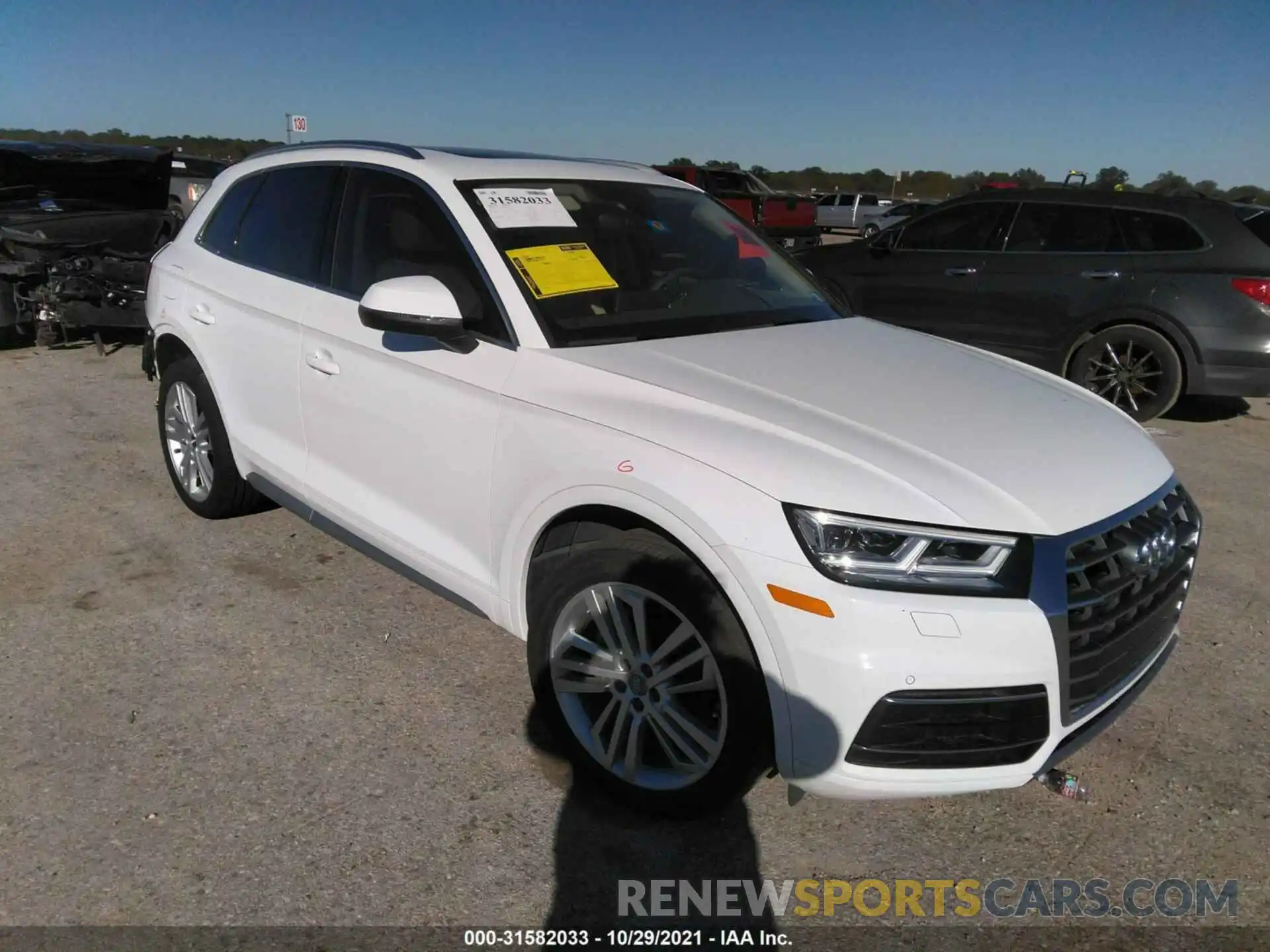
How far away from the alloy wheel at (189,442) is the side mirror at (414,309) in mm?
1962

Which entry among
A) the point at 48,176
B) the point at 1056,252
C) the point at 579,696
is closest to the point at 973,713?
the point at 579,696

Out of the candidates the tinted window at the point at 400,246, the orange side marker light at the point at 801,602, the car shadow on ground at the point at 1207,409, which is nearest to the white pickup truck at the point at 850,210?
the car shadow on ground at the point at 1207,409

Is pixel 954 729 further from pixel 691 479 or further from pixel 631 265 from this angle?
pixel 631 265

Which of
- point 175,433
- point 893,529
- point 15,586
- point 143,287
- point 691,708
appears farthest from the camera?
point 143,287

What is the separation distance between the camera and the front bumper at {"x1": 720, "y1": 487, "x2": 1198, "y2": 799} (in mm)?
2090

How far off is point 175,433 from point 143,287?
4134mm

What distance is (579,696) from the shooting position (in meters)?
2.81

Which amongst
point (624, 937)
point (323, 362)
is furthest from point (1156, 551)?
point (323, 362)

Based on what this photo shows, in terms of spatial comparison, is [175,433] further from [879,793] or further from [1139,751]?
[1139,751]

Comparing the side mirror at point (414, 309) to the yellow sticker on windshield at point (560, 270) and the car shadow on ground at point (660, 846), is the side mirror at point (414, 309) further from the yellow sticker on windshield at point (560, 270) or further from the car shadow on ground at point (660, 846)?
the car shadow on ground at point (660, 846)

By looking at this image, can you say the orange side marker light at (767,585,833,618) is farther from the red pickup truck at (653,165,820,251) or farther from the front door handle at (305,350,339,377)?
the red pickup truck at (653,165,820,251)

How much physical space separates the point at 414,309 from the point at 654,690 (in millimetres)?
1302

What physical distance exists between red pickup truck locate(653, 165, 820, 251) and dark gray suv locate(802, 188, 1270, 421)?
7883 millimetres

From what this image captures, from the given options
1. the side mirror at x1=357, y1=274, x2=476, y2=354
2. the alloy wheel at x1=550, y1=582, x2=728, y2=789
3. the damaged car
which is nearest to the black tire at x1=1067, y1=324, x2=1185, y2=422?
the alloy wheel at x1=550, y1=582, x2=728, y2=789
